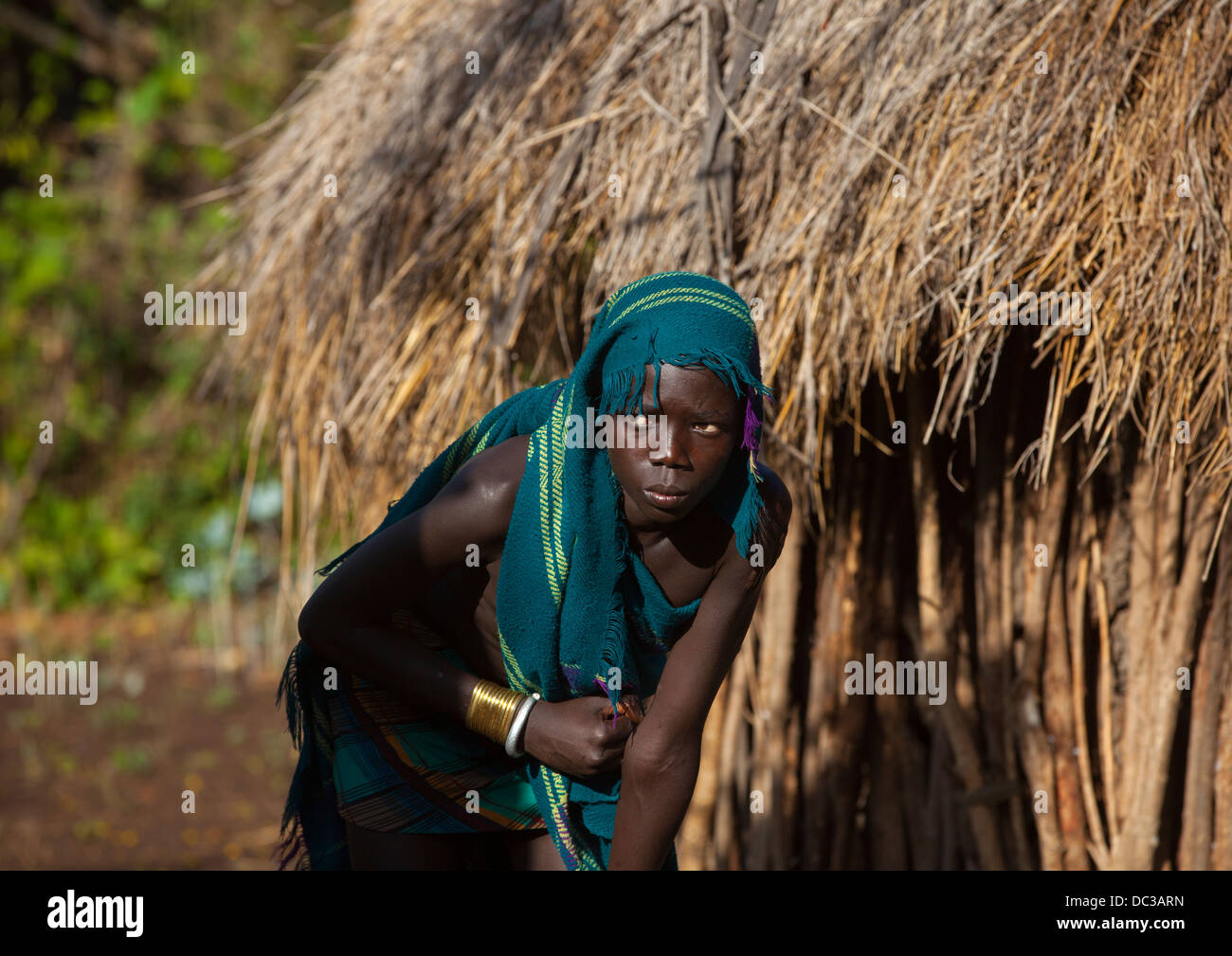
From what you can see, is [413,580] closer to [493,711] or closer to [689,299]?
[493,711]

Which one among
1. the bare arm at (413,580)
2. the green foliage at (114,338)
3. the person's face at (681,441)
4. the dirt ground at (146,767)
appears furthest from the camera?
the green foliage at (114,338)

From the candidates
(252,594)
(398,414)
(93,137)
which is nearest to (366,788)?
(398,414)

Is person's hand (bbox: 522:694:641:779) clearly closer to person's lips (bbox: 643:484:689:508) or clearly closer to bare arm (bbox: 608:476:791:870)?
bare arm (bbox: 608:476:791:870)

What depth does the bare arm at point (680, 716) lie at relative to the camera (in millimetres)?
2023

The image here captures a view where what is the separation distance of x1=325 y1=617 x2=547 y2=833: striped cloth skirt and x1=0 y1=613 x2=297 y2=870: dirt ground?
9.55ft

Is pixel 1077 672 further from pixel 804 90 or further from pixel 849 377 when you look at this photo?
pixel 804 90

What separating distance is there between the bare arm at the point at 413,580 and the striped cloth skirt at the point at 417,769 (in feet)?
0.44

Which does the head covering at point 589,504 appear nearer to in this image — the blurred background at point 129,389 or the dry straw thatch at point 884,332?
the dry straw thatch at point 884,332

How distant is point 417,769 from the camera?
222cm

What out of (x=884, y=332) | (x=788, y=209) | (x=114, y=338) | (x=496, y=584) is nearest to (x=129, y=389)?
(x=114, y=338)

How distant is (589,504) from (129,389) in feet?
22.5

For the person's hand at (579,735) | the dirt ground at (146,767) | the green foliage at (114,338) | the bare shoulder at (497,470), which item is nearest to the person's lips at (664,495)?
the bare shoulder at (497,470)

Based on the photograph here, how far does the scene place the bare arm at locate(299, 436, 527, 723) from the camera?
201 centimetres
